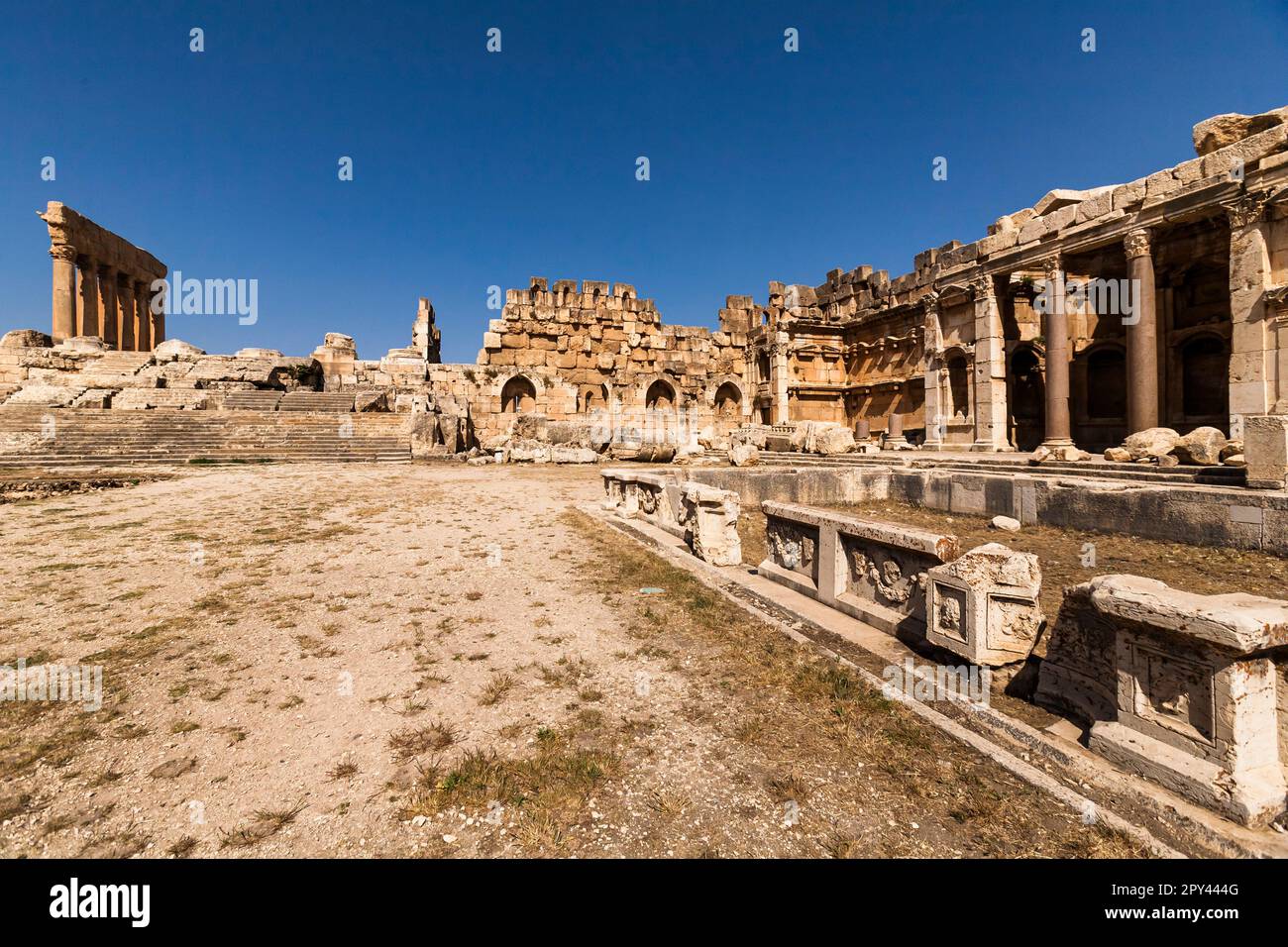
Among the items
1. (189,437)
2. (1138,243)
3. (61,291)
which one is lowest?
(189,437)

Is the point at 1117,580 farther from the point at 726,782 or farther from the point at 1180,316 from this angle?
the point at 1180,316

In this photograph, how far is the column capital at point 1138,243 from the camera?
13.0m

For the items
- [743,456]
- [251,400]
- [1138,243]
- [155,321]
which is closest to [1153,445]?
[1138,243]

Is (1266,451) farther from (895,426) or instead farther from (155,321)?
(155,321)

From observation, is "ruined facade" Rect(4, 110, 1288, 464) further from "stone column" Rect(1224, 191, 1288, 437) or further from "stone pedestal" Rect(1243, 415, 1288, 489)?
"stone pedestal" Rect(1243, 415, 1288, 489)

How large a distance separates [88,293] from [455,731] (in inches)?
1694

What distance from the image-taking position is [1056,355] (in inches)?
599

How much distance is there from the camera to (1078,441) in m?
17.2

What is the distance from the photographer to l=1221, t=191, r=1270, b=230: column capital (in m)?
11.0

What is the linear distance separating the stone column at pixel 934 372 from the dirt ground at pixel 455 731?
16645 mm

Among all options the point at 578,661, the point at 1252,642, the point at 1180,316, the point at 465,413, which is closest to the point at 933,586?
the point at 1252,642

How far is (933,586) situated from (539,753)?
2751 mm

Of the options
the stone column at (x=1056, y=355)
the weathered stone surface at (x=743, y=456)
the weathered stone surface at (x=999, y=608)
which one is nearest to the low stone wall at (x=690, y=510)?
the weathered stone surface at (x=999, y=608)

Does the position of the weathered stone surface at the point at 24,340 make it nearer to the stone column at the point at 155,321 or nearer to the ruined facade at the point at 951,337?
the ruined facade at the point at 951,337
